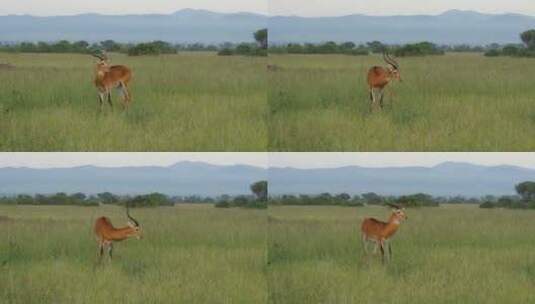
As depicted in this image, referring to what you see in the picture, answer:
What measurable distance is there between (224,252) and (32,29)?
1348 millimetres

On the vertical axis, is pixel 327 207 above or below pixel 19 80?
below

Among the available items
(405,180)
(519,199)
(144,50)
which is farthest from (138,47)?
(519,199)

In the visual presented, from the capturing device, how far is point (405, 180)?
3834mm

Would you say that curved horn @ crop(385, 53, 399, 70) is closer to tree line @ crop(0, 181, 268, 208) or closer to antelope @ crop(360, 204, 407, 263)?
antelope @ crop(360, 204, 407, 263)

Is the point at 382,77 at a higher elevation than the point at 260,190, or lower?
higher

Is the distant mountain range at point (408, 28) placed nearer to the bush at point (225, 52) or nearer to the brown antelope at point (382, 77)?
the brown antelope at point (382, 77)

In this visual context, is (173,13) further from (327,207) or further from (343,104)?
(327,207)

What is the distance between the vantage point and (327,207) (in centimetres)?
385

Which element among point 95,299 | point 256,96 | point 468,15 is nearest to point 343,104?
point 256,96

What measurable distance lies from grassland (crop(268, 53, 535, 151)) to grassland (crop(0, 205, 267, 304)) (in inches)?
19.2

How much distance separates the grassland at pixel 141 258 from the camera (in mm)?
3871

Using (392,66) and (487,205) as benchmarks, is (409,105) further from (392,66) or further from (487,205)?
(487,205)

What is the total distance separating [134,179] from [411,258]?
1312 mm

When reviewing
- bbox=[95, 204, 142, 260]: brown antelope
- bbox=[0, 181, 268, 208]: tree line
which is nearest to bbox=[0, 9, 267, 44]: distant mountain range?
bbox=[0, 181, 268, 208]: tree line
